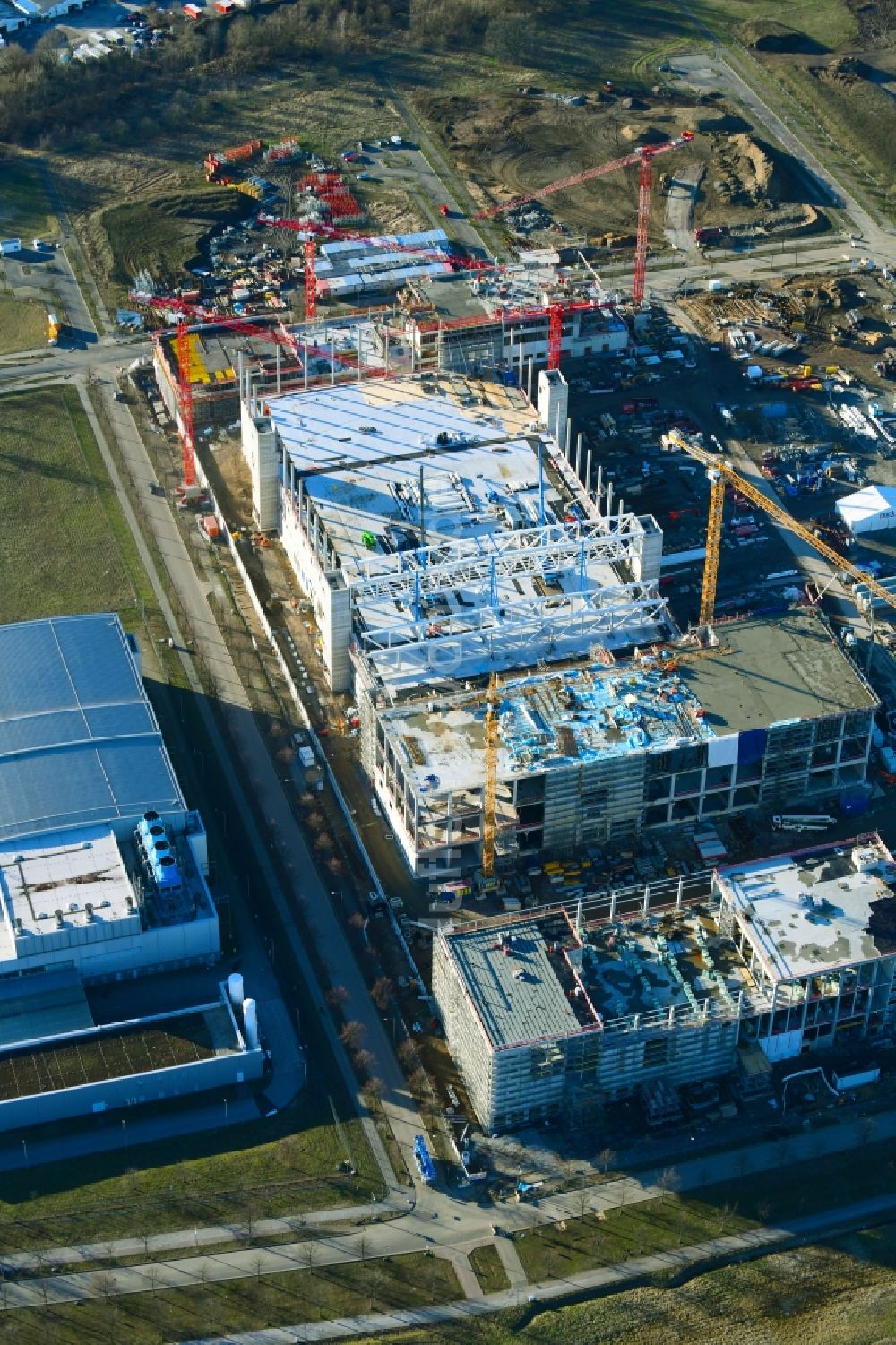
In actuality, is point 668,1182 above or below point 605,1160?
below

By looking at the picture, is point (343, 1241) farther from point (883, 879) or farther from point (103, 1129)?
point (883, 879)

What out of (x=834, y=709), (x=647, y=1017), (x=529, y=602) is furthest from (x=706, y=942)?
(x=529, y=602)

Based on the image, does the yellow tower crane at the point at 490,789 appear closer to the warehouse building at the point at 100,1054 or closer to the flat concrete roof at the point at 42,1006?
the warehouse building at the point at 100,1054

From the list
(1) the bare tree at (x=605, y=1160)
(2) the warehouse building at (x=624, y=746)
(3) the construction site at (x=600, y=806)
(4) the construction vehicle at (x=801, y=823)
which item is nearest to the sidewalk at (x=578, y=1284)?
(1) the bare tree at (x=605, y=1160)

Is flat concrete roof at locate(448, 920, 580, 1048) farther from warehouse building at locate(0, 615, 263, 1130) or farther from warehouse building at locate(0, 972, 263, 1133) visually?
warehouse building at locate(0, 615, 263, 1130)

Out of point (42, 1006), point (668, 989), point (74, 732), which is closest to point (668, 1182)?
point (668, 989)

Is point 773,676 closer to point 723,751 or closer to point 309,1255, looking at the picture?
point 723,751

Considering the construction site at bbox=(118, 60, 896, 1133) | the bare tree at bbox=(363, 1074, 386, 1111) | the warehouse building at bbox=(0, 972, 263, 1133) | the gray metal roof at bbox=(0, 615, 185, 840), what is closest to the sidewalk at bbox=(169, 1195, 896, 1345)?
the construction site at bbox=(118, 60, 896, 1133)
